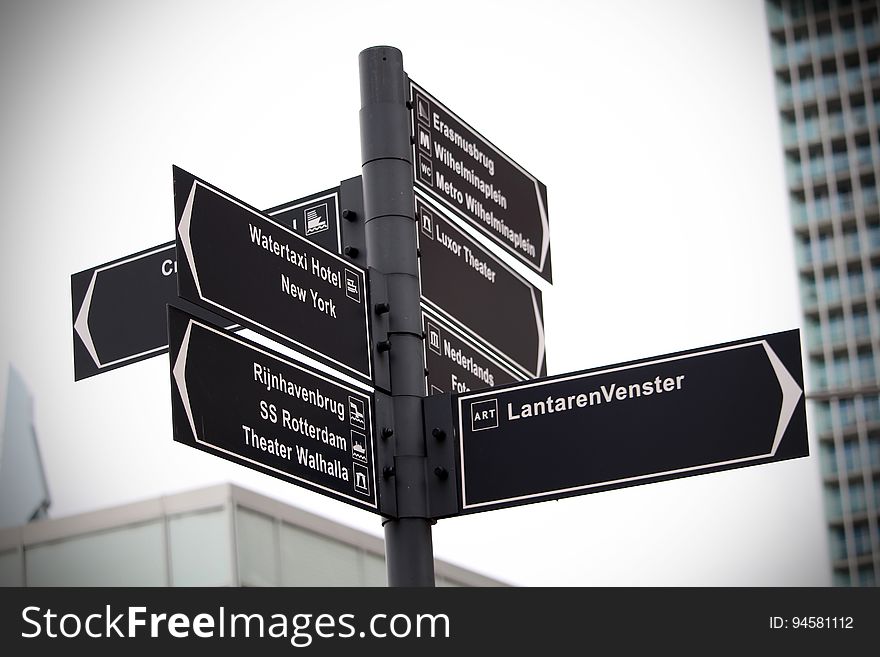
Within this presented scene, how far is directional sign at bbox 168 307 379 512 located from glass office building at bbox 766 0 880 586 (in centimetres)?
9811

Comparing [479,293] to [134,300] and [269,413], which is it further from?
[269,413]

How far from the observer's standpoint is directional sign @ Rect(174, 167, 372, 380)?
15.5ft

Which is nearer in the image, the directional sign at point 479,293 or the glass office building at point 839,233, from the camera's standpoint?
the directional sign at point 479,293

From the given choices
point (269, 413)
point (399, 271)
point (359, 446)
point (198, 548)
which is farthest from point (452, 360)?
point (198, 548)

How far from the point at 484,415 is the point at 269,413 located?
2.76 feet

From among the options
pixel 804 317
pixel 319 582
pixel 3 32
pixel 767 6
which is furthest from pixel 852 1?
pixel 319 582

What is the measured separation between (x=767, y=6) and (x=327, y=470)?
382 ft

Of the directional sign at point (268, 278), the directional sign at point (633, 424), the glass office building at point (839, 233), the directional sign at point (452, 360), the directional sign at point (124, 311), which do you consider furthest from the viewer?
the glass office building at point (839, 233)

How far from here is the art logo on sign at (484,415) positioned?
525 centimetres

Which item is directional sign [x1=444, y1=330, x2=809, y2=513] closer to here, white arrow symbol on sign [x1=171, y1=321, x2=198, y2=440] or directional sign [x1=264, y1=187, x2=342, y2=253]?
directional sign [x1=264, y1=187, x2=342, y2=253]

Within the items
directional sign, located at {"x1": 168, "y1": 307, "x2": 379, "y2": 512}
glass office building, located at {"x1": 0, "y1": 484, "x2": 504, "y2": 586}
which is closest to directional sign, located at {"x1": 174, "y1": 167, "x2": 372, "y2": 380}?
directional sign, located at {"x1": 168, "y1": 307, "x2": 379, "y2": 512}

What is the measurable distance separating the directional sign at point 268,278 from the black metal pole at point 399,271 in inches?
5.3

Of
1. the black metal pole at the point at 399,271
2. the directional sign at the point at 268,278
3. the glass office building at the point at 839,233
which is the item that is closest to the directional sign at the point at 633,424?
the black metal pole at the point at 399,271

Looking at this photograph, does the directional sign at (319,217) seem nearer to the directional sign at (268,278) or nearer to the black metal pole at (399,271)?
the black metal pole at (399,271)
